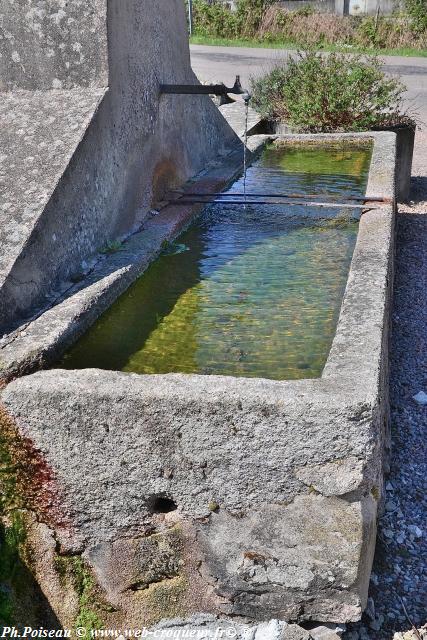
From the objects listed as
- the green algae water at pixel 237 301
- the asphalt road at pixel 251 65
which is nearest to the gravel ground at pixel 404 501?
the green algae water at pixel 237 301

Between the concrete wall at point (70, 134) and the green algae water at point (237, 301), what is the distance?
0.33 metres

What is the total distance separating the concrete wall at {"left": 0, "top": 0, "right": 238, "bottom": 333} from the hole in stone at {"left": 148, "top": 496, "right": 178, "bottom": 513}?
3.04 feet

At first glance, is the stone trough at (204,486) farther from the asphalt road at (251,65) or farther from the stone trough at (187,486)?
the asphalt road at (251,65)

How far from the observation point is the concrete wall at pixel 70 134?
10.2 ft

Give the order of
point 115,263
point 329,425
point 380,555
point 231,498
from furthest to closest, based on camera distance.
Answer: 1. point 115,263
2. point 380,555
3. point 231,498
4. point 329,425

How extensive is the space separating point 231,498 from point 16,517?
80 centimetres

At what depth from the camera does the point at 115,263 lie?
3.61 m

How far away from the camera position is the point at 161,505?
2.49 m

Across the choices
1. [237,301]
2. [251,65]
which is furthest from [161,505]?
[251,65]

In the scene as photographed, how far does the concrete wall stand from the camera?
3.10 metres

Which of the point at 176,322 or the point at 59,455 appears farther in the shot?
the point at 176,322

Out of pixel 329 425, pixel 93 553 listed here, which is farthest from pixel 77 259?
pixel 329 425

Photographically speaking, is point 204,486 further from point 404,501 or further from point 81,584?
point 404,501

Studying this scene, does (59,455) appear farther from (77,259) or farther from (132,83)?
(132,83)
